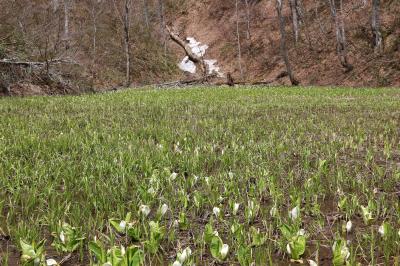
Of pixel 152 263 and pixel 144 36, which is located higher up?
pixel 144 36

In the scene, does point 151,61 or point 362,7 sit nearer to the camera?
point 362,7

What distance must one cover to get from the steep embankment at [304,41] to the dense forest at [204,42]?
118 mm

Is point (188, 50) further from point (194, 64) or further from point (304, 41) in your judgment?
point (304, 41)

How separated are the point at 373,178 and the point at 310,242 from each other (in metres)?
2.01

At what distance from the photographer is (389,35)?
3456cm

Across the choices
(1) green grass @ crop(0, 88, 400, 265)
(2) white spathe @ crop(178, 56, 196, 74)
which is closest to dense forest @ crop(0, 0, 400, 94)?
(2) white spathe @ crop(178, 56, 196, 74)

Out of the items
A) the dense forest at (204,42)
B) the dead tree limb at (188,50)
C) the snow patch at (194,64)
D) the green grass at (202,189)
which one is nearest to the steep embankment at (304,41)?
the dense forest at (204,42)

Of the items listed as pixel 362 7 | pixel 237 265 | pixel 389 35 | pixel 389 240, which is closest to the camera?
pixel 237 265

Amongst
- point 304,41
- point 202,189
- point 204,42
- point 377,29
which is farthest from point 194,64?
point 202,189

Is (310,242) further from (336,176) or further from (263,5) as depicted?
(263,5)

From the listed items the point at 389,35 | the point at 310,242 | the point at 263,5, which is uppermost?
the point at 263,5

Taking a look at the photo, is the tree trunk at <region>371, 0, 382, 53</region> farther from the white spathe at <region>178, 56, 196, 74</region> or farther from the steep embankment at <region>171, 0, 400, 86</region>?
the white spathe at <region>178, 56, 196, 74</region>

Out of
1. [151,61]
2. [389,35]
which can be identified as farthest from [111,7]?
[389,35]

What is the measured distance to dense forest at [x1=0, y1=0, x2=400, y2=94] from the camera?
24.9m
